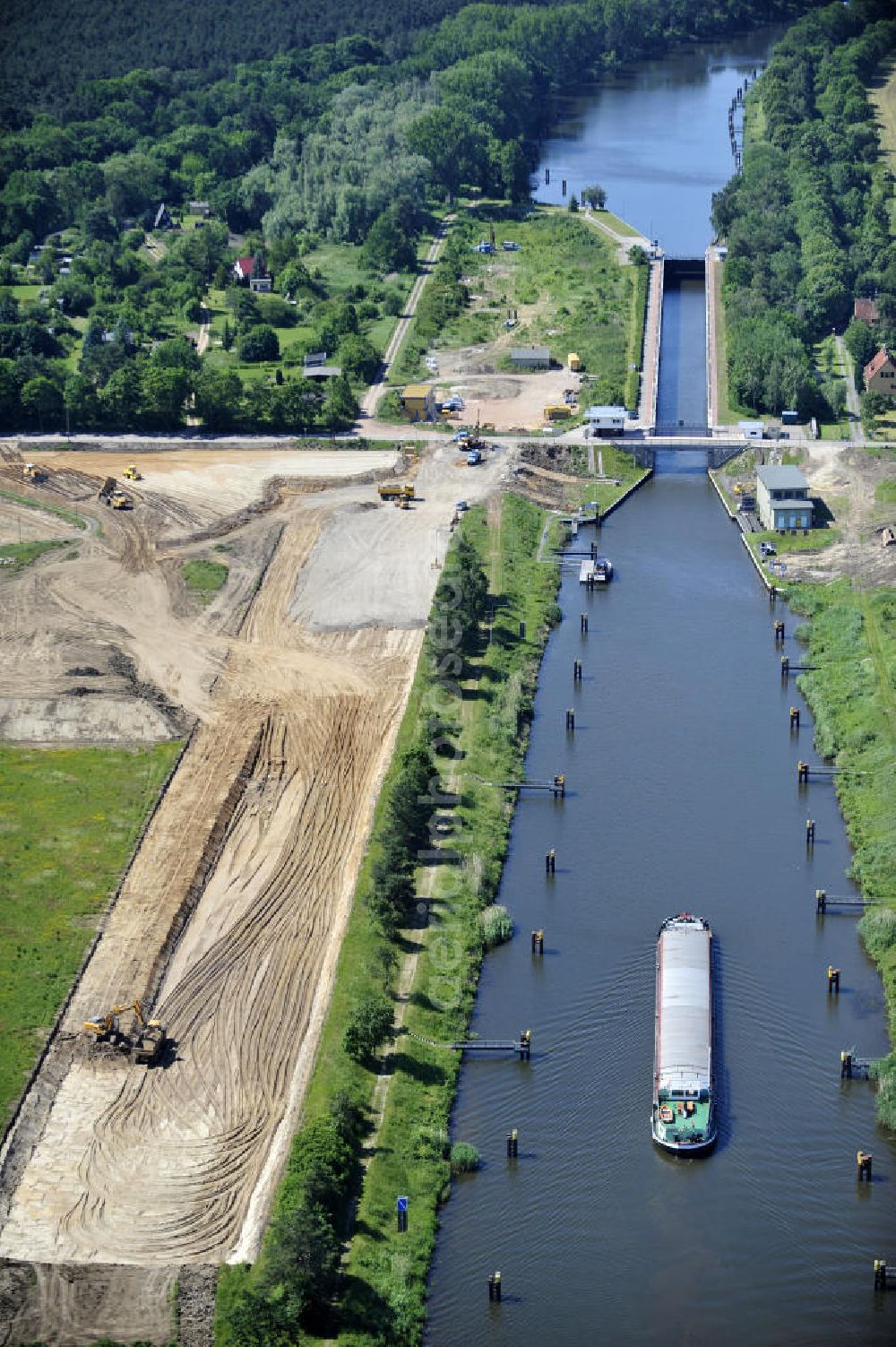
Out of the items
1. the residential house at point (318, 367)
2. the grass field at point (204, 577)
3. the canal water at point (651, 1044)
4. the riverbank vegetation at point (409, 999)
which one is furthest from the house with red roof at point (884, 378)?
the grass field at point (204, 577)

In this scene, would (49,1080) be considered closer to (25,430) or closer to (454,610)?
(454,610)

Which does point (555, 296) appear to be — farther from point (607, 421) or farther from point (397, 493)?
point (397, 493)

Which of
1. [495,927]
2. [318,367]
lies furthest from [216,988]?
[318,367]

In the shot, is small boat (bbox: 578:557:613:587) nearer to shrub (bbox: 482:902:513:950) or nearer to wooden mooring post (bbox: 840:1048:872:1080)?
shrub (bbox: 482:902:513:950)

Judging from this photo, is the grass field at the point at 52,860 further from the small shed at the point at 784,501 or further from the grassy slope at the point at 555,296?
the grassy slope at the point at 555,296

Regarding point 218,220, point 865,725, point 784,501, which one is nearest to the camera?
point 865,725

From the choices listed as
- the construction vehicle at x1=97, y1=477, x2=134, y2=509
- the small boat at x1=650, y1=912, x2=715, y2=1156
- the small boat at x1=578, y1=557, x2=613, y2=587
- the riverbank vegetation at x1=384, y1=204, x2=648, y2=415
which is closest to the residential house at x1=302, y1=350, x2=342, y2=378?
the riverbank vegetation at x1=384, y1=204, x2=648, y2=415

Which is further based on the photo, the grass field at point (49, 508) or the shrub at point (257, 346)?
the shrub at point (257, 346)
